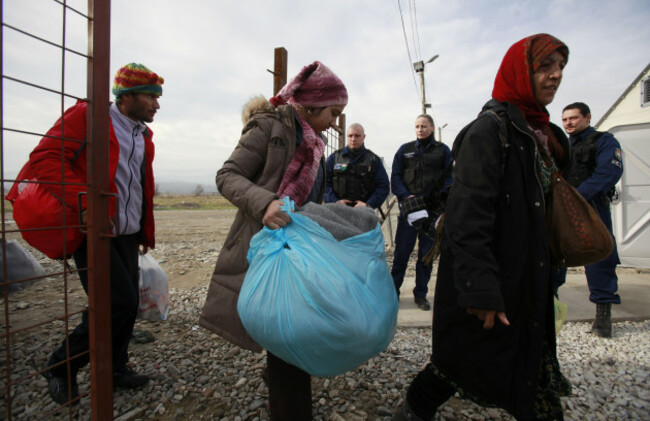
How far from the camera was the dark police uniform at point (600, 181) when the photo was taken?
10.0ft

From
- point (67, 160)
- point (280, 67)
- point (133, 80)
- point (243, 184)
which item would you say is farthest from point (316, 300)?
point (280, 67)

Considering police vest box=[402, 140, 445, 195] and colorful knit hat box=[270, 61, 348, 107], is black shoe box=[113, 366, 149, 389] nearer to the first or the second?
colorful knit hat box=[270, 61, 348, 107]

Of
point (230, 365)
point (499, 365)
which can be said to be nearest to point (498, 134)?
point (499, 365)

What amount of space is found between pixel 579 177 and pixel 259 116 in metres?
3.21

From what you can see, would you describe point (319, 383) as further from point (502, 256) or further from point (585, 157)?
point (585, 157)

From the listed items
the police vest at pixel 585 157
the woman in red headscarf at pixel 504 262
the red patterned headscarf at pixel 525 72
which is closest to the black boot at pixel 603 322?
the police vest at pixel 585 157

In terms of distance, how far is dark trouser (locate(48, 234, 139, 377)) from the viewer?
1.90m

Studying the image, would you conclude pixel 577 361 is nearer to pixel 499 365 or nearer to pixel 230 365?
pixel 499 365

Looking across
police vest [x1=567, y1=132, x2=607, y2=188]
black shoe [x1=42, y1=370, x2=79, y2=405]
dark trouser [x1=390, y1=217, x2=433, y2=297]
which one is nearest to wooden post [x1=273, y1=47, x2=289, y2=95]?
dark trouser [x1=390, y1=217, x2=433, y2=297]

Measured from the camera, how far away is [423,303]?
377 cm

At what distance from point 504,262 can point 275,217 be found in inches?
37.1

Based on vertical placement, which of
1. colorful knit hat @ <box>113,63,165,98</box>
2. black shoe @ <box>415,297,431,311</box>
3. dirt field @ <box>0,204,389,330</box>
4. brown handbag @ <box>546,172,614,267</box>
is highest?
colorful knit hat @ <box>113,63,165,98</box>

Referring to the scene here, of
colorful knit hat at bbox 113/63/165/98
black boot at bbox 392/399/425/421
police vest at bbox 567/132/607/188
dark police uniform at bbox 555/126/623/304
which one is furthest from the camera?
police vest at bbox 567/132/607/188

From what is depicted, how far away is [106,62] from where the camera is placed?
1.47 metres
